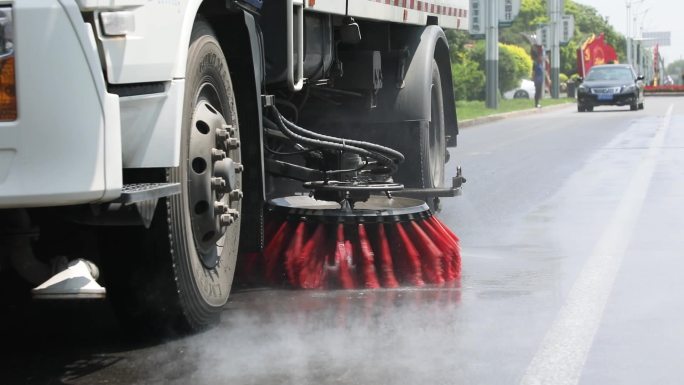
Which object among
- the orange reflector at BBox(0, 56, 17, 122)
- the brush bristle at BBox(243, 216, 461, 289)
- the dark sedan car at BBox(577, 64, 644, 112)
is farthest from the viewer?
the dark sedan car at BBox(577, 64, 644, 112)

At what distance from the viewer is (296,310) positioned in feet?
17.9

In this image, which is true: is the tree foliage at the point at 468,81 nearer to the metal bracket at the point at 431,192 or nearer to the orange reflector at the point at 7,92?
the metal bracket at the point at 431,192

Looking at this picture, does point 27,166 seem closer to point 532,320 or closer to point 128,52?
point 128,52

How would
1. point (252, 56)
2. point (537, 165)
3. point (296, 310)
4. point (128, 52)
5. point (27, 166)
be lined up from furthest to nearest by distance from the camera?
point (537, 165) → point (296, 310) → point (252, 56) → point (128, 52) → point (27, 166)

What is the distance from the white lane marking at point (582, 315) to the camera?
4.28 metres

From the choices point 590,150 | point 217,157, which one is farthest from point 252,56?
point 590,150

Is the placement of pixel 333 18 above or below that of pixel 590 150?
above

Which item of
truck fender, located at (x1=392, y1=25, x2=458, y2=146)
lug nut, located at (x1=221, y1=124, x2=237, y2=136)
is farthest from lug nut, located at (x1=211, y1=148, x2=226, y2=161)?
truck fender, located at (x1=392, y1=25, x2=458, y2=146)

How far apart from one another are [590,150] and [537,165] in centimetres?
311

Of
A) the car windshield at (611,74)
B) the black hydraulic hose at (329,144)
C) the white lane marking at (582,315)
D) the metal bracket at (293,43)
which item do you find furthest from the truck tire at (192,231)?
the car windshield at (611,74)

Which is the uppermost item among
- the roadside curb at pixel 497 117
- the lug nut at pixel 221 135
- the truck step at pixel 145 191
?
the lug nut at pixel 221 135

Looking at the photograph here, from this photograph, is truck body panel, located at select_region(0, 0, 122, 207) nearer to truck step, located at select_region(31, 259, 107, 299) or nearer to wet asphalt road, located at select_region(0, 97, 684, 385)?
truck step, located at select_region(31, 259, 107, 299)

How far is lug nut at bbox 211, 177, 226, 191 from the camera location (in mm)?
4617

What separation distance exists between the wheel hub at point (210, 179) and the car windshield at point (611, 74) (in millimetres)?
35219
